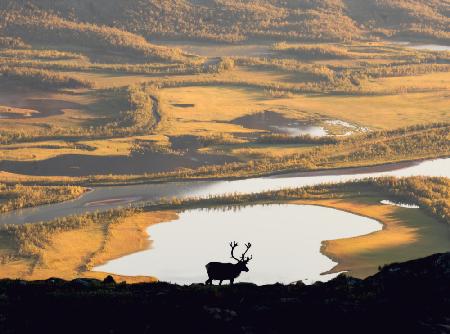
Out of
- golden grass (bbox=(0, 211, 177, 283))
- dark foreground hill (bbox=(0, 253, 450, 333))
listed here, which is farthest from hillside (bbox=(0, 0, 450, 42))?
dark foreground hill (bbox=(0, 253, 450, 333))

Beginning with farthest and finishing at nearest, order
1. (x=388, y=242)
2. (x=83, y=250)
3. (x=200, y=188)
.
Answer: (x=200, y=188)
(x=388, y=242)
(x=83, y=250)

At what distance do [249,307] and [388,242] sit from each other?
46.1 meters

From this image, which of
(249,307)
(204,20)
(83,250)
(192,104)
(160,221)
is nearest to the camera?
(249,307)

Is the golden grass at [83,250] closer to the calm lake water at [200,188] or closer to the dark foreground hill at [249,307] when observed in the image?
the calm lake water at [200,188]

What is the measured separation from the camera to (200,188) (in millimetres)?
101938

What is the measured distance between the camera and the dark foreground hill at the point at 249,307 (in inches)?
1416

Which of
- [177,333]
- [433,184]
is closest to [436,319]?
[177,333]

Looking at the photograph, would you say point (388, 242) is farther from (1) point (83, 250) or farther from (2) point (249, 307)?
(2) point (249, 307)

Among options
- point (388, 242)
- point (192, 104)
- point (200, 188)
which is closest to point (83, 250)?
point (388, 242)

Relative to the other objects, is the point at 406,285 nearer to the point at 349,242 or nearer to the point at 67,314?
the point at 67,314

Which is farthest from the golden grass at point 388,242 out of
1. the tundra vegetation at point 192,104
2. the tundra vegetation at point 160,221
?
the tundra vegetation at point 192,104

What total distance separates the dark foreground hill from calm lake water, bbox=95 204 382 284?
→ 3191 centimetres

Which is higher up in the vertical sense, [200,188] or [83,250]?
[83,250]

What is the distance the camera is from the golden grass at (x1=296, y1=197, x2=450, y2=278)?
253 ft
